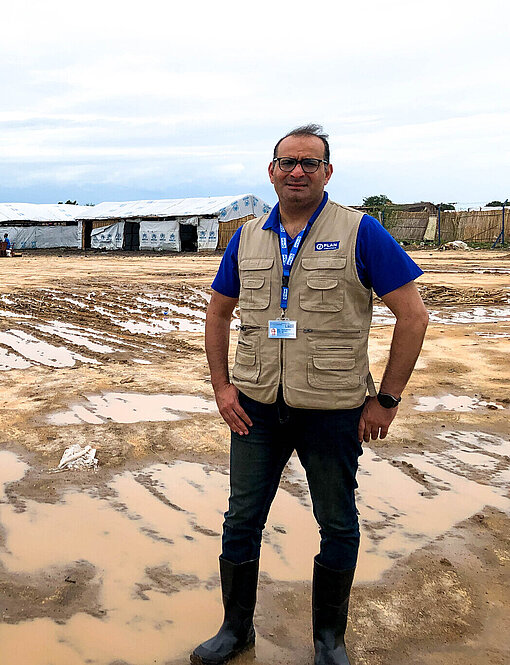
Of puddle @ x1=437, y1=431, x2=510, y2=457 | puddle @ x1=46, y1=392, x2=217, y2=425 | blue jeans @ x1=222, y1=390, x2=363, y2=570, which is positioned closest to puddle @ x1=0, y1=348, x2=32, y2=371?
puddle @ x1=46, y1=392, x2=217, y2=425

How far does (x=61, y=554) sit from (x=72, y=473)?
95cm

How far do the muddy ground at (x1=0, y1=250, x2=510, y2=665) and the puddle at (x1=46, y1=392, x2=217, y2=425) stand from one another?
1.0 inches

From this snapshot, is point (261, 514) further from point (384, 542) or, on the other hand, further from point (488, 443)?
point (488, 443)

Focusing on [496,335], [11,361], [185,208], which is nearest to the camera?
[11,361]

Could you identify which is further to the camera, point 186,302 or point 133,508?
point 186,302

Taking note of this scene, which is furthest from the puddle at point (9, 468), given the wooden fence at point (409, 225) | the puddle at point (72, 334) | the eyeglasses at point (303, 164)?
Answer: the wooden fence at point (409, 225)

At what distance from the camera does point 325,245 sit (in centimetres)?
232

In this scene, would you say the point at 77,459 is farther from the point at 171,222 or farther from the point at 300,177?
the point at 171,222

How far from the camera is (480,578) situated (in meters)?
3.02

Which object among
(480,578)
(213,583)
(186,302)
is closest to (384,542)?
(480,578)

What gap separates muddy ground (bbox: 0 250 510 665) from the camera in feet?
8.57

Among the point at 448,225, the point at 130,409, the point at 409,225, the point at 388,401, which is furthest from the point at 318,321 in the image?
the point at 409,225

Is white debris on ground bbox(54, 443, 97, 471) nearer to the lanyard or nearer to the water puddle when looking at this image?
the lanyard

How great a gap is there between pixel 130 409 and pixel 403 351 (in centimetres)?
347
